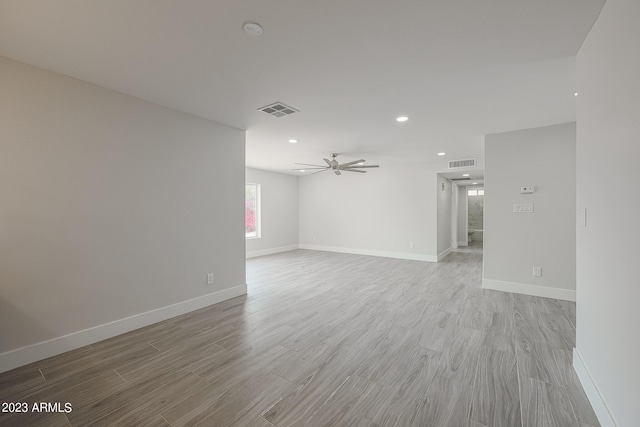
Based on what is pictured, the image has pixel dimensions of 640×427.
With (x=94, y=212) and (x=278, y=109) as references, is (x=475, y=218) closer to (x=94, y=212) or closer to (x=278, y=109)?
(x=278, y=109)

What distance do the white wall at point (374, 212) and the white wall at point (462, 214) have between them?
140 inches

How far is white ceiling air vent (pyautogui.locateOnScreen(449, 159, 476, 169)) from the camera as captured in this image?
5.89 m

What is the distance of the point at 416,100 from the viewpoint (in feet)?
9.18

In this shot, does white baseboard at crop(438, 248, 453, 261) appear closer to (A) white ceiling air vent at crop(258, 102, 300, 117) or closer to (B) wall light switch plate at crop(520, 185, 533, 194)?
(B) wall light switch plate at crop(520, 185, 533, 194)

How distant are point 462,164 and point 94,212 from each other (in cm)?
678

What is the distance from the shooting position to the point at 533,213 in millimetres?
3760

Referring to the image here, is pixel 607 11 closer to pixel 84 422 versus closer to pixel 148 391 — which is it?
pixel 148 391

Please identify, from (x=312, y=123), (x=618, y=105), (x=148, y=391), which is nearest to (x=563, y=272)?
(x=618, y=105)

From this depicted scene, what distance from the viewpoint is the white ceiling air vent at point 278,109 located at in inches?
116

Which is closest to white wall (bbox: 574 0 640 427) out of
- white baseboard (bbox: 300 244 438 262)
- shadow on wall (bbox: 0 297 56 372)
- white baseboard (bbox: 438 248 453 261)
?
shadow on wall (bbox: 0 297 56 372)

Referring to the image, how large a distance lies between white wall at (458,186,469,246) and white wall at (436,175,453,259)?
1302 millimetres

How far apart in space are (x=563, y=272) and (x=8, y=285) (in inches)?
247

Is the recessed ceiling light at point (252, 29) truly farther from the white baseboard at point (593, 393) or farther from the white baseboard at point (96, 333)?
the white baseboard at point (593, 393)

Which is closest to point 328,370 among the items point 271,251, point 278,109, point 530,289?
point 278,109
